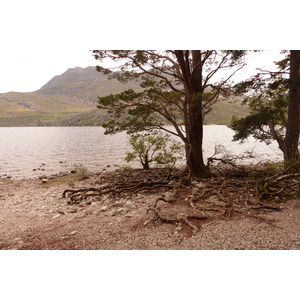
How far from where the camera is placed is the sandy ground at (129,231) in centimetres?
545

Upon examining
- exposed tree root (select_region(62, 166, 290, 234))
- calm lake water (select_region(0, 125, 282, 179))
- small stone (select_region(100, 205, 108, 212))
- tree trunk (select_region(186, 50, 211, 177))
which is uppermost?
tree trunk (select_region(186, 50, 211, 177))

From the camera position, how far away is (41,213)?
28.7ft

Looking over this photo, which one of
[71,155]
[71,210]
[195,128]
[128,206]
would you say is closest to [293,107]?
[195,128]

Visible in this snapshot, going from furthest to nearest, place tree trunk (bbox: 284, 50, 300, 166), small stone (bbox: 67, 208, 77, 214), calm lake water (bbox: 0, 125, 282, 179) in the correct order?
1. calm lake water (bbox: 0, 125, 282, 179)
2. tree trunk (bbox: 284, 50, 300, 166)
3. small stone (bbox: 67, 208, 77, 214)

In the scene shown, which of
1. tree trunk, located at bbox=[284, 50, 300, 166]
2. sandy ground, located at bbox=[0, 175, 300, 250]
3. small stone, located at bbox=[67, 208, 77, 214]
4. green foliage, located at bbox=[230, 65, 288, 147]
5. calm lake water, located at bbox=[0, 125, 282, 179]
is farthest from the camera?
calm lake water, located at bbox=[0, 125, 282, 179]

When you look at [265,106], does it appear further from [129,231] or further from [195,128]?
[129,231]

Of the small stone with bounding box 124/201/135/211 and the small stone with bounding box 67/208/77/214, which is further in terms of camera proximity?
the small stone with bounding box 67/208/77/214

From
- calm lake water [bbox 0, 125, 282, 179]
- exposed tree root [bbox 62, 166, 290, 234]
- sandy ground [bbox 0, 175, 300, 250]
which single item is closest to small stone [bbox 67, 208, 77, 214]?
sandy ground [bbox 0, 175, 300, 250]

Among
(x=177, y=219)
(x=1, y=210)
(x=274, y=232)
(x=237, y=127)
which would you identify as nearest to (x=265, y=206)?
(x=274, y=232)

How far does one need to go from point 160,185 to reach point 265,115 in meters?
8.21

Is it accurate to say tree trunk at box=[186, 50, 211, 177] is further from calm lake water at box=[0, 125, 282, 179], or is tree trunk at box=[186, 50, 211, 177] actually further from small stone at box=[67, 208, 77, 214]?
small stone at box=[67, 208, 77, 214]

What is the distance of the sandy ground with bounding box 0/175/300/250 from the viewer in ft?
17.9

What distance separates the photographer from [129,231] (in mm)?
6398

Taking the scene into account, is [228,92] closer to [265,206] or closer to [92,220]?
[265,206]
